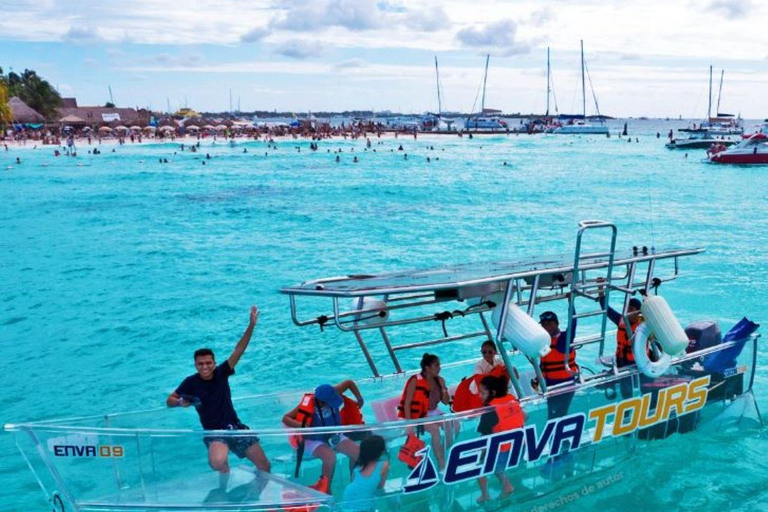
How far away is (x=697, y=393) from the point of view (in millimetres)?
8523

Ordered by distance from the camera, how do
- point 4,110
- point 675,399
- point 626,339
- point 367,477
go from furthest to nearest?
1. point 4,110
2. point 626,339
3. point 675,399
4. point 367,477

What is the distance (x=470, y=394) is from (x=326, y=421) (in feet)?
4.83

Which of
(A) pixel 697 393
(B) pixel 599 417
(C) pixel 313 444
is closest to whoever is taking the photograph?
(C) pixel 313 444

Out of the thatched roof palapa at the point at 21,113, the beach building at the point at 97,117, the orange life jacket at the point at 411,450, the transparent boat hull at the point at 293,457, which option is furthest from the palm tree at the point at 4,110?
the orange life jacket at the point at 411,450

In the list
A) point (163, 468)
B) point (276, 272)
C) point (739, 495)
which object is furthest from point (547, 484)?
point (276, 272)

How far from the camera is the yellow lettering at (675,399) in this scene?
8188mm

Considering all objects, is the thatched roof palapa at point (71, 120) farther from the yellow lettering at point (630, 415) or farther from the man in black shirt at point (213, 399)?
the yellow lettering at point (630, 415)

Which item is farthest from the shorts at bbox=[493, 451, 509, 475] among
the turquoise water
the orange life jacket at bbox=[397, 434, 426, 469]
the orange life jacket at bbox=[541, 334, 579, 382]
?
the orange life jacket at bbox=[541, 334, 579, 382]

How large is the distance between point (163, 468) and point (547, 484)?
3.70 meters

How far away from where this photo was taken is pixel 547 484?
293 inches

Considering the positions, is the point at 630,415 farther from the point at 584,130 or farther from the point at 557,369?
the point at 584,130

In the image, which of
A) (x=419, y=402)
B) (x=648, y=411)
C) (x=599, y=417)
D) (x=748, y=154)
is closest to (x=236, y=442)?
(x=419, y=402)

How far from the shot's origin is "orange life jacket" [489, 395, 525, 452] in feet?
22.5

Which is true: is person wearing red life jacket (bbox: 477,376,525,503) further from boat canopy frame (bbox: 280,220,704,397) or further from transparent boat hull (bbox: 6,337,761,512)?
boat canopy frame (bbox: 280,220,704,397)
